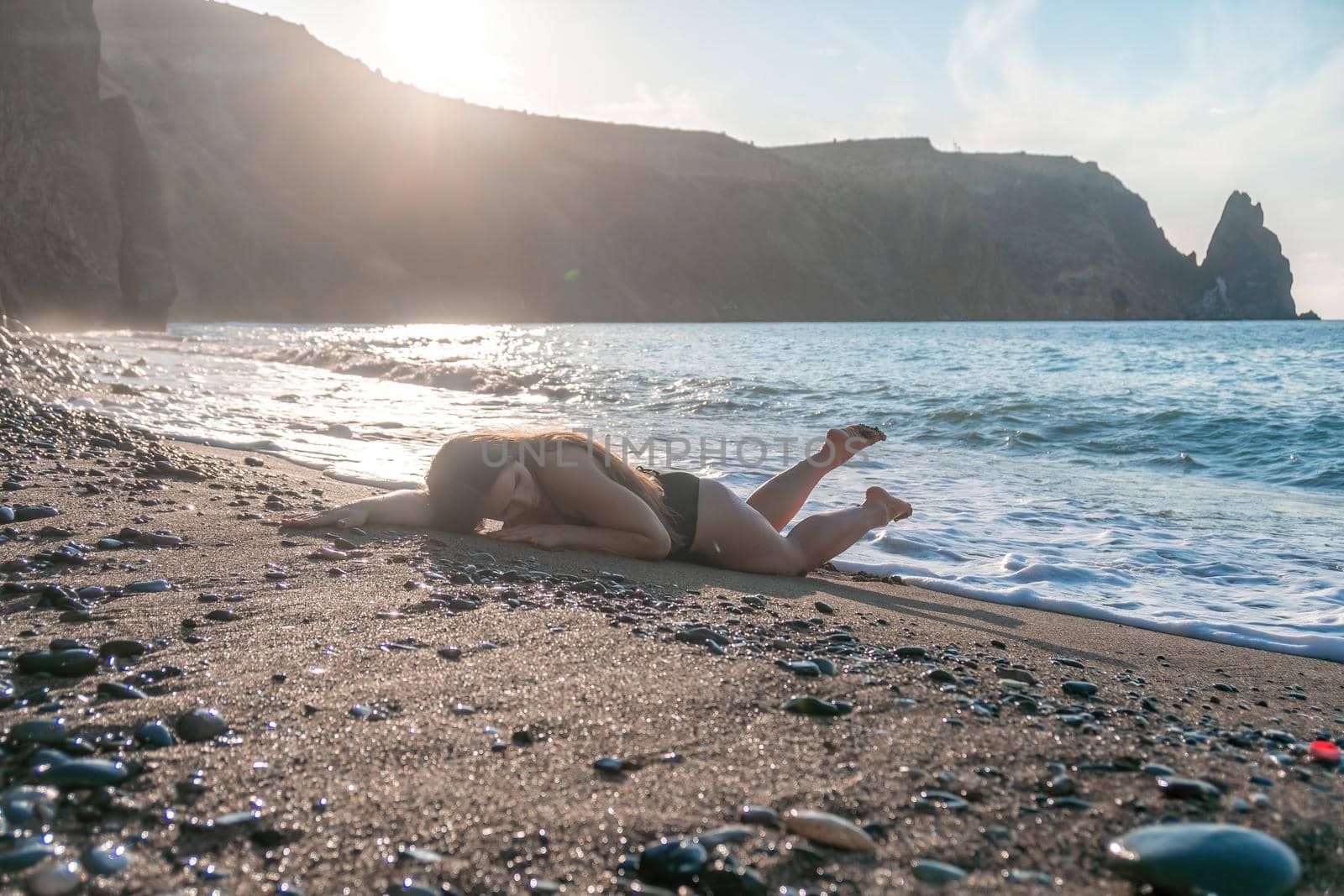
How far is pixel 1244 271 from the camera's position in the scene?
4035 inches

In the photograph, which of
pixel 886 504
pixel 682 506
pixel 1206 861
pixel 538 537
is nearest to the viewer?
pixel 1206 861

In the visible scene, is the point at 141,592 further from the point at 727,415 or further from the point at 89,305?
the point at 89,305

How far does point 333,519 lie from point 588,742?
257 cm

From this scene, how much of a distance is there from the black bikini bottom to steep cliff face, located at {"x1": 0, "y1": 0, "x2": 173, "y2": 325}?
20.7 metres

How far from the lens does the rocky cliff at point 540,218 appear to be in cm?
5684

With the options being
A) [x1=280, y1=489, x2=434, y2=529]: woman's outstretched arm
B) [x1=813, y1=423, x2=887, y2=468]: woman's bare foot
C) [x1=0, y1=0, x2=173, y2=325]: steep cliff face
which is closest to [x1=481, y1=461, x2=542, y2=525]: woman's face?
[x1=280, y1=489, x2=434, y2=529]: woman's outstretched arm

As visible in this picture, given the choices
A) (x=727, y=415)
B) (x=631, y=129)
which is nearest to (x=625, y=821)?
(x=727, y=415)

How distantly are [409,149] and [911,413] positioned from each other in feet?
208

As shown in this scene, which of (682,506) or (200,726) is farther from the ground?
(682,506)

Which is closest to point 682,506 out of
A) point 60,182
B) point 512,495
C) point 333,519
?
point 512,495

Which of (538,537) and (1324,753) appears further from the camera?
(538,537)

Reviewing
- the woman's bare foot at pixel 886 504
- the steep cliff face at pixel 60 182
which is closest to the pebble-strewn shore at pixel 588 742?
the woman's bare foot at pixel 886 504

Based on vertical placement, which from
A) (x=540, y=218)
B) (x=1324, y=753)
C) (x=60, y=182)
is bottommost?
(x=1324, y=753)

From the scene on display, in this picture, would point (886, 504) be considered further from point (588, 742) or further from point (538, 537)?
point (588, 742)
